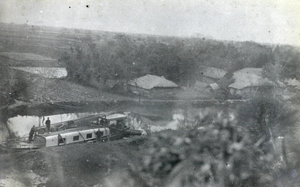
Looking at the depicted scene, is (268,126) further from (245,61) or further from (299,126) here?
(245,61)

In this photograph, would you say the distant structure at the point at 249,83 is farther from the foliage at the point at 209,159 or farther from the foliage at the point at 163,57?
the foliage at the point at 209,159

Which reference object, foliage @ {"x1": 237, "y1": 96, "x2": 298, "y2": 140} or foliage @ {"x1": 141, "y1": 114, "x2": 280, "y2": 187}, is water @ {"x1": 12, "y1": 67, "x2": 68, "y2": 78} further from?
foliage @ {"x1": 237, "y1": 96, "x2": 298, "y2": 140}

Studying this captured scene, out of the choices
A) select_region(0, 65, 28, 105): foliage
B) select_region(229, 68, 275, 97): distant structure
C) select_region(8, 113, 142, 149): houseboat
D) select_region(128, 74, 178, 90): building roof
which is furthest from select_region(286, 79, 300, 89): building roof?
select_region(0, 65, 28, 105): foliage

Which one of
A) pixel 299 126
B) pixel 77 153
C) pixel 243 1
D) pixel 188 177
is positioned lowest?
pixel 188 177

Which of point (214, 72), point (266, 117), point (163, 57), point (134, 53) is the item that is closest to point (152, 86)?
point (163, 57)

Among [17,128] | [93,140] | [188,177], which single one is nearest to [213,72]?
[188,177]

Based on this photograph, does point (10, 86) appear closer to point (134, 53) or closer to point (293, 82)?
point (134, 53)
